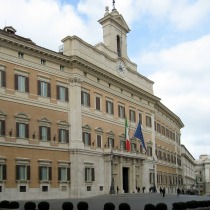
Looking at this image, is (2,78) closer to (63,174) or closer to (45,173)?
(45,173)

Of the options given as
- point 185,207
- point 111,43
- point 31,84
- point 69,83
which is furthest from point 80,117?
point 185,207

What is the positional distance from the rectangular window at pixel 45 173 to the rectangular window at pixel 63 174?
1.46 m

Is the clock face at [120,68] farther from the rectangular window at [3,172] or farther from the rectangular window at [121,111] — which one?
the rectangular window at [3,172]

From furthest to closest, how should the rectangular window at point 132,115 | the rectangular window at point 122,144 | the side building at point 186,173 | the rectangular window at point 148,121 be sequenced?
the side building at point 186,173
the rectangular window at point 148,121
the rectangular window at point 132,115
the rectangular window at point 122,144

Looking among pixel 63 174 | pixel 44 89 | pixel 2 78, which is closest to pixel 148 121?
pixel 63 174

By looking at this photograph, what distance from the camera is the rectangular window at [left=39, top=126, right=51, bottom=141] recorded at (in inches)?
1558

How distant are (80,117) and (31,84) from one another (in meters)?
7.20

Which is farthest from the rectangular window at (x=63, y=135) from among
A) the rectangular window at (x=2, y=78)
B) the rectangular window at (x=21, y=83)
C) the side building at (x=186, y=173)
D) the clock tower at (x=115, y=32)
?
the side building at (x=186, y=173)

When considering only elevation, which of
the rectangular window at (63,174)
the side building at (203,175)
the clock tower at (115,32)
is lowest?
the side building at (203,175)

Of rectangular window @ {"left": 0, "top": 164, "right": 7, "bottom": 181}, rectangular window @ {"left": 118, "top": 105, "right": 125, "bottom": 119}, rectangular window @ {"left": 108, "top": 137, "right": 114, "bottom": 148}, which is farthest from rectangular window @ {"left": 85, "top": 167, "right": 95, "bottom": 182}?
rectangular window @ {"left": 0, "top": 164, "right": 7, "bottom": 181}

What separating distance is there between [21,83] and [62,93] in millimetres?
5766

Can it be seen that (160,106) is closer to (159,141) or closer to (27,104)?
(159,141)

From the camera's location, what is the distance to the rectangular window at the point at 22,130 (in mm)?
37344

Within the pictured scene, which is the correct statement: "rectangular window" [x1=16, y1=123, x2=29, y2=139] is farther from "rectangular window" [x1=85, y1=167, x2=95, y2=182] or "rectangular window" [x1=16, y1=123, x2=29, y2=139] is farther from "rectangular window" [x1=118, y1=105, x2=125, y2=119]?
"rectangular window" [x1=118, y1=105, x2=125, y2=119]
